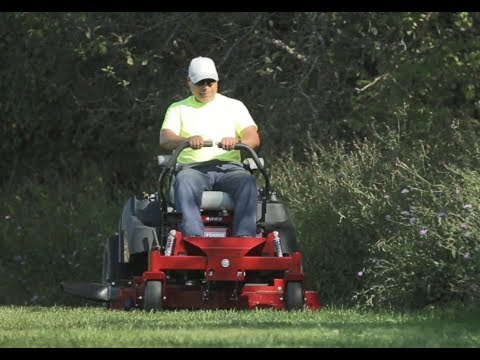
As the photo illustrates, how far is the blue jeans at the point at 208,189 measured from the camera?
1166 centimetres

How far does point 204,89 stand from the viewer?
12.4 meters

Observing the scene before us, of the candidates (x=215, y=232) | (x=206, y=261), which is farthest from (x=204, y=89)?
(x=206, y=261)

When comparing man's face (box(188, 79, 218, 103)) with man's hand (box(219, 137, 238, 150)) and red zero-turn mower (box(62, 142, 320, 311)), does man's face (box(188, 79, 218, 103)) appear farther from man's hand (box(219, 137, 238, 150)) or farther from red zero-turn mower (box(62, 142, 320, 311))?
man's hand (box(219, 137, 238, 150))

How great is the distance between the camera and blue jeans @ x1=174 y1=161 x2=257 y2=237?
459 inches

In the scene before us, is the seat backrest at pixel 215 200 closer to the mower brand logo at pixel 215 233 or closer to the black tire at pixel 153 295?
the mower brand logo at pixel 215 233

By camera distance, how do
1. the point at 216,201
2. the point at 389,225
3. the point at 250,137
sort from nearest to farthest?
the point at 216,201, the point at 250,137, the point at 389,225

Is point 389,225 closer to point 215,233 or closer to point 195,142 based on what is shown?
point 215,233

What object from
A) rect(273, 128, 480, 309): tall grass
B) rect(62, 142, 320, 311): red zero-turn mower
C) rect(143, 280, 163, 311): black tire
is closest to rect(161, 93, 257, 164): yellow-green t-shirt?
rect(62, 142, 320, 311): red zero-turn mower

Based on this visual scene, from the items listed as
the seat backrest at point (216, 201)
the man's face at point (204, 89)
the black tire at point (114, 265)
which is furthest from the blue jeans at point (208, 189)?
the black tire at point (114, 265)

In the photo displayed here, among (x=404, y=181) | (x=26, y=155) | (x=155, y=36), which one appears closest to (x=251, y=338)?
(x=404, y=181)

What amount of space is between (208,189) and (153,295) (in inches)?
37.7

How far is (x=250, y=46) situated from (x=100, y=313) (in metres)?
7.48

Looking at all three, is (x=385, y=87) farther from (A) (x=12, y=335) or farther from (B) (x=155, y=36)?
Result: (A) (x=12, y=335)

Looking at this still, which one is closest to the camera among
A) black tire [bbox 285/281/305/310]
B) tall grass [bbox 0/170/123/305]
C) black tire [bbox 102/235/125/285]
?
black tire [bbox 285/281/305/310]
